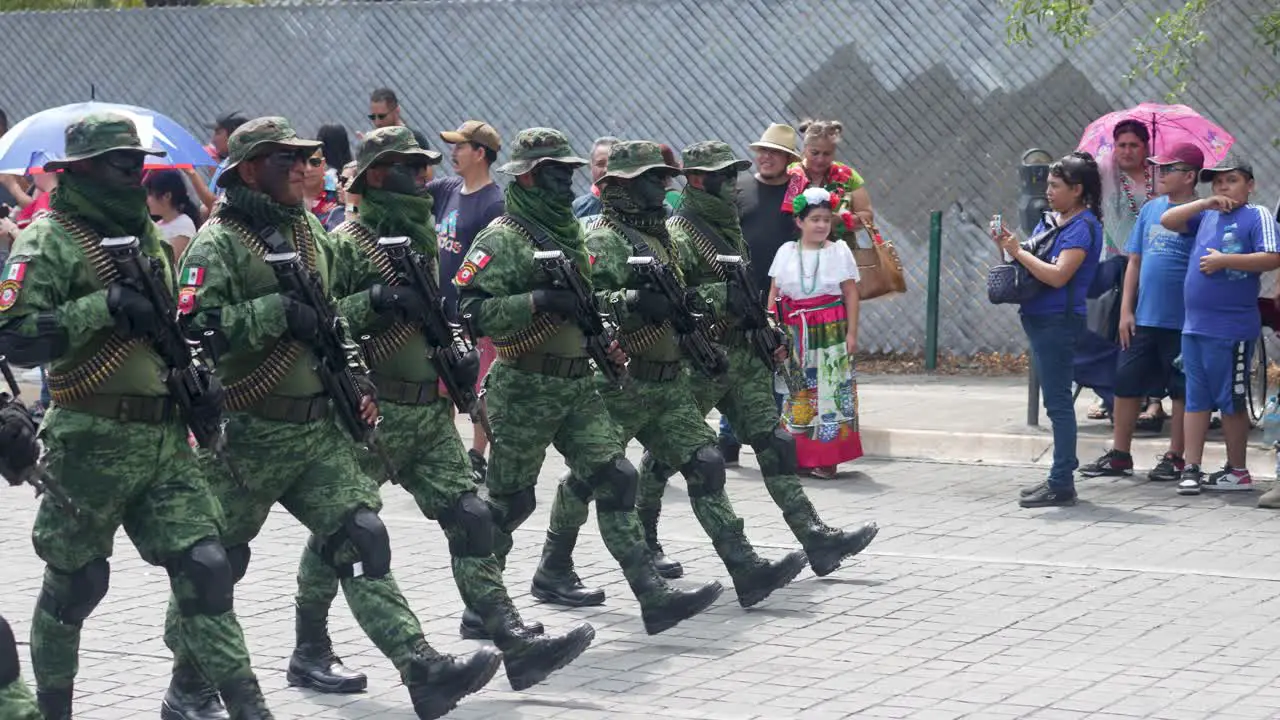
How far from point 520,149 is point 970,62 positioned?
8213 millimetres

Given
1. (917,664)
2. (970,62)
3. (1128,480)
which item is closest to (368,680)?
(917,664)

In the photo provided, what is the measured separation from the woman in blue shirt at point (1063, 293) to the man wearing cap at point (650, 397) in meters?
2.65

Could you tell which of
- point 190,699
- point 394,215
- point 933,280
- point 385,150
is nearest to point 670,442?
point 394,215

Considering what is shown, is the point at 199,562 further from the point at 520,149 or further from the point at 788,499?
the point at 788,499

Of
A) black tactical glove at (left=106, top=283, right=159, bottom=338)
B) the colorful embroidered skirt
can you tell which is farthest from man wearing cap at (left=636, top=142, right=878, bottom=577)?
black tactical glove at (left=106, top=283, right=159, bottom=338)

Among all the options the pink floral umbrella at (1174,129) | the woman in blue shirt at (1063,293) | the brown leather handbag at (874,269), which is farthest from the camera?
the brown leather handbag at (874,269)

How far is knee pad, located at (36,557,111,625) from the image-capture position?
21.0 feet

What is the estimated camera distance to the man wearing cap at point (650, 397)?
8609 mm

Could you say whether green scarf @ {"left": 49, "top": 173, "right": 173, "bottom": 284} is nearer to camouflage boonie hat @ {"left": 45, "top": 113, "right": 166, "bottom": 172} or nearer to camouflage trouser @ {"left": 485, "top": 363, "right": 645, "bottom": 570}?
camouflage boonie hat @ {"left": 45, "top": 113, "right": 166, "bottom": 172}

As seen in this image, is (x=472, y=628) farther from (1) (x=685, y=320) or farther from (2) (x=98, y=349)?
(2) (x=98, y=349)

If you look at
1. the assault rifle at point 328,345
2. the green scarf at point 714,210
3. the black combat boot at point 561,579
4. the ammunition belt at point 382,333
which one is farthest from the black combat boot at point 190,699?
the green scarf at point 714,210

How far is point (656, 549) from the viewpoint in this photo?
9.55 meters

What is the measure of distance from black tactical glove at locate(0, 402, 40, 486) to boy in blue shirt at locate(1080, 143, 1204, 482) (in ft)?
24.3

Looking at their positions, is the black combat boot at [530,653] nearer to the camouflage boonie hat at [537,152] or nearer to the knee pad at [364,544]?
the knee pad at [364,544]
